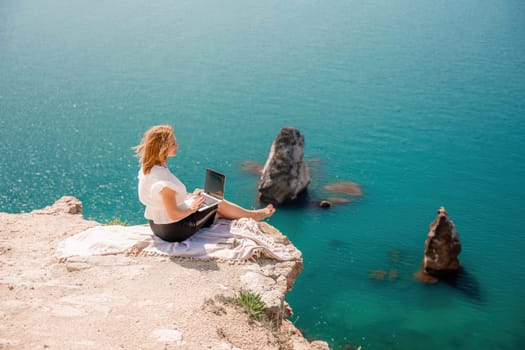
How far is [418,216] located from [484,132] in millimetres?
19145

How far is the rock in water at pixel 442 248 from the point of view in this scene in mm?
32312

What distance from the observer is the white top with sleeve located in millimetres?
11828

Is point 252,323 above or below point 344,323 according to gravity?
above

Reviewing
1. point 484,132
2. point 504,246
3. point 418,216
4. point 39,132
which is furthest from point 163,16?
point 504,246

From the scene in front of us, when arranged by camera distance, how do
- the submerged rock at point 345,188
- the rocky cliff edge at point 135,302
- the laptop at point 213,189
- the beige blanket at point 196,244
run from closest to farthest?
the rocky cliff edge at point 135,302 < the beige blanket at point 196,244 < the laptop at point 213,189 < the submerged rock at point 345,188

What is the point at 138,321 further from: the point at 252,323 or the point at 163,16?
the point at 163,16

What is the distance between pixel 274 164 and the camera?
4159 cm

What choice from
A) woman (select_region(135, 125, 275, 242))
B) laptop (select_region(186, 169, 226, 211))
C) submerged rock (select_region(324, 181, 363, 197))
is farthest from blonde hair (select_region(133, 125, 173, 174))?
submerged rock (select_region(324, 181, 363, 197))

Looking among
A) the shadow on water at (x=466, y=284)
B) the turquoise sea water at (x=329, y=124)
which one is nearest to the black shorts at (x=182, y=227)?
the turquoise sea water at (x=329, y=124)

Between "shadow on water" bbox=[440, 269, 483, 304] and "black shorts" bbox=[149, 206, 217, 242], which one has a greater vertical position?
"black shorts" bbox=[149, 206, 217, 242]

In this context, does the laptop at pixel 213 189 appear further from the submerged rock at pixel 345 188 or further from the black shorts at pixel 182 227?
the submerged rock at pixel 345 188

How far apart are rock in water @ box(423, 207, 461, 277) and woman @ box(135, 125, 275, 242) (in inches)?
904

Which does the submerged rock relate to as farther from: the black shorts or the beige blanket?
the black shorts

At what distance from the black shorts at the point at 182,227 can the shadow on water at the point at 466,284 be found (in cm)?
2519
